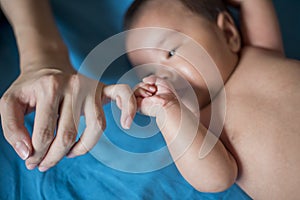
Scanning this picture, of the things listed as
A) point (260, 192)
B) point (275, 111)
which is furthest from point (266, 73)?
point (260, 192)

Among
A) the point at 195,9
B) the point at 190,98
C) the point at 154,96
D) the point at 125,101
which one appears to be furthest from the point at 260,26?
the point at 125,101

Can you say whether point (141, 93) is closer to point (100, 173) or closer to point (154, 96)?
point (154, 96)

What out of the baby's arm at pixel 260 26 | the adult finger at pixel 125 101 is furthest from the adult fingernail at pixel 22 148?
the baby's arm at pixel 260 26

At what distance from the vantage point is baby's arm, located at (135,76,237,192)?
579mm

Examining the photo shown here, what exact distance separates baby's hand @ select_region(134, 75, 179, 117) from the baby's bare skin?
0.48 ft

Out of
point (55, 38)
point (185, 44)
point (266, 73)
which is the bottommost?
point (266, 73)

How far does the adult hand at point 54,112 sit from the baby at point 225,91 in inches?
5.6

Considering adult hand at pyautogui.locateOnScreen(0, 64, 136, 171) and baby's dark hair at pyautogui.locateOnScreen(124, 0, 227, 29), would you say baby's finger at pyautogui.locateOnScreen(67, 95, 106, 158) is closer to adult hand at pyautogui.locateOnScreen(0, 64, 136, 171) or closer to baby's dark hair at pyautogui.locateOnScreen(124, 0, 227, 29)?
adult hand at pyautogui.locateOnScreen(0, 64, 136, 171)

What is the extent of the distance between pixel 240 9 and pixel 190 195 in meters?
0.56

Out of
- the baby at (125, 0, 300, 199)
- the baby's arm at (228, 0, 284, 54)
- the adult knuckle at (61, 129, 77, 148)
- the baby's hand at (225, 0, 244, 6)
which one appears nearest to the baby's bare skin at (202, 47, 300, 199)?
the baby at (125, 0, 300, 199)

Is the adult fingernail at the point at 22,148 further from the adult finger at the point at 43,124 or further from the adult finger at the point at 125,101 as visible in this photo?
the adult finger at the point at 125,101

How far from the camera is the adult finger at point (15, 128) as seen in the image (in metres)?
0.41

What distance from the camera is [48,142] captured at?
1.38ft

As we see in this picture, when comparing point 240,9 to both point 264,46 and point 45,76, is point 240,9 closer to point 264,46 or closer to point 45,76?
point 264,46
